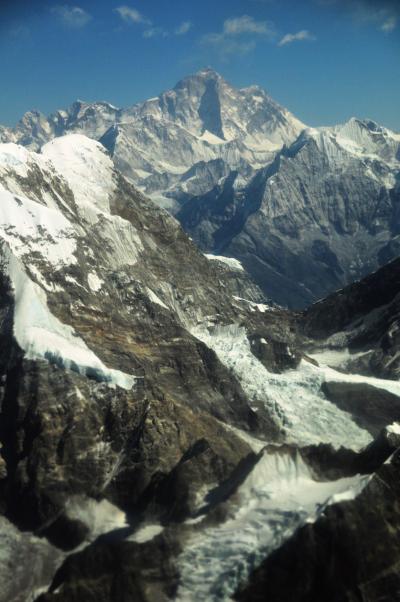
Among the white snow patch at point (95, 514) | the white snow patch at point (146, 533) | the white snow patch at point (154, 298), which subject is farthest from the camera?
the white snow patch at point (154, 298)

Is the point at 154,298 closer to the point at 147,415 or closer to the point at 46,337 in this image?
the point at 46,337

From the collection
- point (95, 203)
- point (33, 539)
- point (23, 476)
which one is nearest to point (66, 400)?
point (23, 476)

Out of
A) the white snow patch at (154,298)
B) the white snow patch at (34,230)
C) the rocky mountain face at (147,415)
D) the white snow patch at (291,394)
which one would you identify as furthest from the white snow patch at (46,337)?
the white snow patch at (291,394)

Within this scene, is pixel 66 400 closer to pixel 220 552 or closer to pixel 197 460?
pixel 197 460

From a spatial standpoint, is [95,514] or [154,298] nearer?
[95,514]

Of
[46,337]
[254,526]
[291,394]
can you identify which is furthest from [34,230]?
[254,526]

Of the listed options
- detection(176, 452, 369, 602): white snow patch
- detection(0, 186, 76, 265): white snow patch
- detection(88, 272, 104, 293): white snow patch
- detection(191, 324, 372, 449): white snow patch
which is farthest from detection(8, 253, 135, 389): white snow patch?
detection(176, 452, 369, 602): white snow patch

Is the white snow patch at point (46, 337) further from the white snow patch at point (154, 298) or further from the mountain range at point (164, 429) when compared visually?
the white snow patch at point (154, 298)

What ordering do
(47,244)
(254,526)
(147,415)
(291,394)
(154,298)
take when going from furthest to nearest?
(154,298), (291,394), (47,244), (147,415), (254,526)
